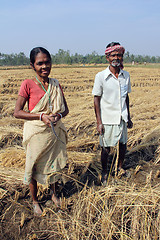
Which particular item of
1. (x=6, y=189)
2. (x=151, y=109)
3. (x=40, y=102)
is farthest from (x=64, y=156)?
(x=151, y=109)

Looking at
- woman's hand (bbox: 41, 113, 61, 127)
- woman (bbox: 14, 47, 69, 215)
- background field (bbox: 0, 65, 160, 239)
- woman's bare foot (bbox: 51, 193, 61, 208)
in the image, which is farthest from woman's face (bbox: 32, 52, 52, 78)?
woman's bare foot (bbox: 51, 193, 61, 208)

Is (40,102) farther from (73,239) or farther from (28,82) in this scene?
(73,239)

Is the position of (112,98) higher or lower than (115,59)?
lower

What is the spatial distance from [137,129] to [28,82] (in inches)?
95.5

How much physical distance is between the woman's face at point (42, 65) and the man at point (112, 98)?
0.58 metres

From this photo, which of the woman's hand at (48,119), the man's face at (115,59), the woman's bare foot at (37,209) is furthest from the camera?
the man's face at (115,59)

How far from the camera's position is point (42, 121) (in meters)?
1.49

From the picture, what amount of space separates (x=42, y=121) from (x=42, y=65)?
40cm

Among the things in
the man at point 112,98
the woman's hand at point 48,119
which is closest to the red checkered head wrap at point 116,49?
the man at point 112,98

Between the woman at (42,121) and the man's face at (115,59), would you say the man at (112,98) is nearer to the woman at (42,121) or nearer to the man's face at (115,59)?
the man's face at (115,59)

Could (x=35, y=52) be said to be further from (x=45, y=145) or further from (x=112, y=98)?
(x=112, y=98)

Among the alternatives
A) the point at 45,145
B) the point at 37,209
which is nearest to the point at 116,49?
the point at 45,145

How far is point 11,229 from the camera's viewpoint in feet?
5.28

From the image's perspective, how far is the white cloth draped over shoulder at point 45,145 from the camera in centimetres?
150
